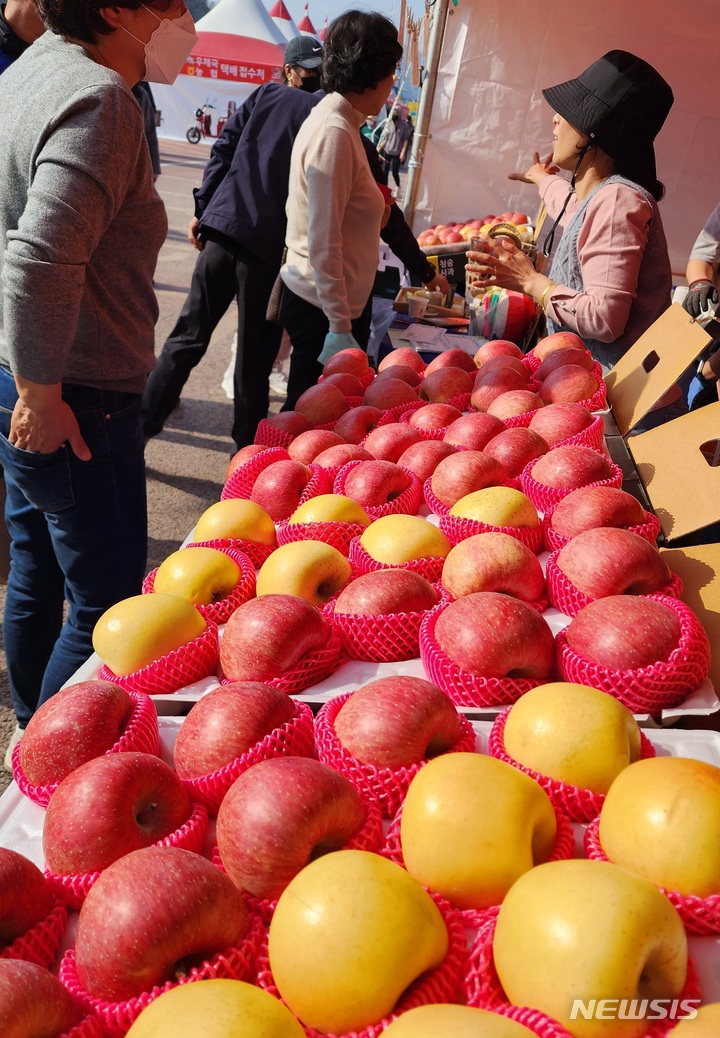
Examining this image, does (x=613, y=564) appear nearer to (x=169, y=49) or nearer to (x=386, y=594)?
(x=386, y=594)

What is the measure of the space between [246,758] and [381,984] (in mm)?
406

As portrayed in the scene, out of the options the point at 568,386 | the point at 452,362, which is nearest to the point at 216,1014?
the point at 568,386

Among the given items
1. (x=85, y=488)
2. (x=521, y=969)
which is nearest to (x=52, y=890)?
(x=521, y=969)

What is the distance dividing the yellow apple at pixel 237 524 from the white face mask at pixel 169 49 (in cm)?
136

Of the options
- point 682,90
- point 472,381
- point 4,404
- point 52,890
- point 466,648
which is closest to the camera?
point 52,890

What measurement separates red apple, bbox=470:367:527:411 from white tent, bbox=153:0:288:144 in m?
16.1

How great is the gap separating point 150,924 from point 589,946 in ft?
1.64

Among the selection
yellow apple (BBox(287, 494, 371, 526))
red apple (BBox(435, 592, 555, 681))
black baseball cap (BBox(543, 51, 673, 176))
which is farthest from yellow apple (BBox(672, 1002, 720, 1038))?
black baseball cap (BBox(543, 51, 673, 176))

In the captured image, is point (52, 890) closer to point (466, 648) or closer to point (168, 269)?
point (466, 648)

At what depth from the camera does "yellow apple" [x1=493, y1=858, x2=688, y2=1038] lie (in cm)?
78

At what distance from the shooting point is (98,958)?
34.4 inches

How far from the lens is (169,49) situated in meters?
2.33

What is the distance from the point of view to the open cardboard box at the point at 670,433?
1.88 meters

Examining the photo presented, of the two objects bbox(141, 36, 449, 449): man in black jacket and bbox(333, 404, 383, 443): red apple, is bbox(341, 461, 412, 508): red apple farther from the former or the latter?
bbox(141, 36, 449, 449): man in black jacket
